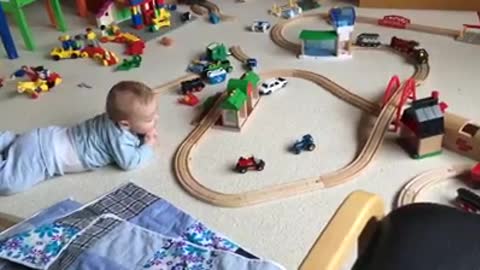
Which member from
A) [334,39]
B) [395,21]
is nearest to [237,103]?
[334,39]

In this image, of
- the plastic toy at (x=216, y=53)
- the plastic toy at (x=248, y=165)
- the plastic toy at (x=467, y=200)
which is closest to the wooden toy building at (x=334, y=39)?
the plastic toy at (x=216, y=53)

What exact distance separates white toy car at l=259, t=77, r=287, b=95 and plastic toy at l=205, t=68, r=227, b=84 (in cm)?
13

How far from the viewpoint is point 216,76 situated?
176 centimetres

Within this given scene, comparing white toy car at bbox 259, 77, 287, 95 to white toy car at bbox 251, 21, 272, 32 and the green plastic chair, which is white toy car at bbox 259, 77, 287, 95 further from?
the green plastic chair

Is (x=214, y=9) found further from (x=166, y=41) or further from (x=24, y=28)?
(x=24, y=28)

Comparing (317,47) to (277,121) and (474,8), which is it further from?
(474,8)

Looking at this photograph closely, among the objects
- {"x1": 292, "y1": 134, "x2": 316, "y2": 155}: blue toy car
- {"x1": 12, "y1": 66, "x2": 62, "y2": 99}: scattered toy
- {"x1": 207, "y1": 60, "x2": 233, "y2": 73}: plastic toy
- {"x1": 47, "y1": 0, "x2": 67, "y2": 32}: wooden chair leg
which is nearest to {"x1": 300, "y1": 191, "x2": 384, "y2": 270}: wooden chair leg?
{"x1": 292, "y1": 134, "x2": 316, "y2": 155}: blue toy car

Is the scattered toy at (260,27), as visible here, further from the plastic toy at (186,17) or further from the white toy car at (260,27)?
the plastic toy at (186,17)

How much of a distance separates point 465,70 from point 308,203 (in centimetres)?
74

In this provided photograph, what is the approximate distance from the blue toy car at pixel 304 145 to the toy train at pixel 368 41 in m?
0.55

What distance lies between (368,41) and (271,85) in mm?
402

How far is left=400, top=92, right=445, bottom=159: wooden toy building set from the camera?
136 cm

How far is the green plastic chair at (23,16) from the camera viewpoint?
2.00 metres

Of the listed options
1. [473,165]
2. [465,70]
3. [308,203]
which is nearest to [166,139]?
[308,203]
